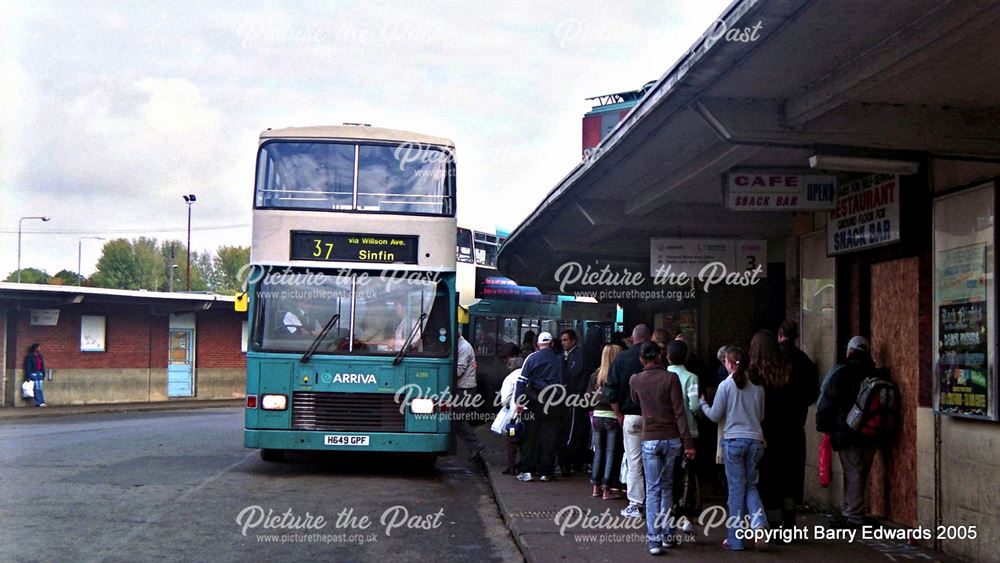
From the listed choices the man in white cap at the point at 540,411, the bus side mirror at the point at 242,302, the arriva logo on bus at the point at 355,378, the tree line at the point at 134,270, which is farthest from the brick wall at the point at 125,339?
the tree line at the point at 134,270

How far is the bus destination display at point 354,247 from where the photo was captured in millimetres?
13602

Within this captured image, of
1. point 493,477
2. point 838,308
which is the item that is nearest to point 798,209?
point 838,308

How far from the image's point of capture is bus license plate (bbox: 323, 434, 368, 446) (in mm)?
13305

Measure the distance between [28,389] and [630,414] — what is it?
23994 mm

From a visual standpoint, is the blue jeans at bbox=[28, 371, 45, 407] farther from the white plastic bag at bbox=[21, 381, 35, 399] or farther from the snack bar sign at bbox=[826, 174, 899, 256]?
the snack bar sign at bbox=[826, 174, 899, 256]

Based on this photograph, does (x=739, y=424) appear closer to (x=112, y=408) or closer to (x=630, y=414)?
(x=630, y=414)

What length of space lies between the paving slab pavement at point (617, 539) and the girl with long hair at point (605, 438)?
0.19 metres

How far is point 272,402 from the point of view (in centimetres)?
1331

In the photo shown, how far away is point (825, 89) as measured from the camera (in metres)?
7.43

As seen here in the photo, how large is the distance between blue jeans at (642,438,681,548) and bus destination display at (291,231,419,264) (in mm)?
5753

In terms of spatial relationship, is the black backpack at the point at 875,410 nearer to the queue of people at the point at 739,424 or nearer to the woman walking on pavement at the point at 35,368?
the queue of people at the point at 739,424

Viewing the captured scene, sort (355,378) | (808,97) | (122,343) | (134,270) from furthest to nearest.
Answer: (134,270), (122,343), (355,378), (808,97)

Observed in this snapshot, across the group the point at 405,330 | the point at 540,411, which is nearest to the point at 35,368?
the point at 405,330

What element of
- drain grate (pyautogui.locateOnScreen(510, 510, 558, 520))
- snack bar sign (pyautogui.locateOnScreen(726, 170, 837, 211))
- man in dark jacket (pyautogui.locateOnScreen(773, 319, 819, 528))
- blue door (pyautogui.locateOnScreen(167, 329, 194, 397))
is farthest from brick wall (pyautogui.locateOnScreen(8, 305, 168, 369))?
man in dark jacket (pyautogui.locateOnScreen(773, 319, 819, 528))
